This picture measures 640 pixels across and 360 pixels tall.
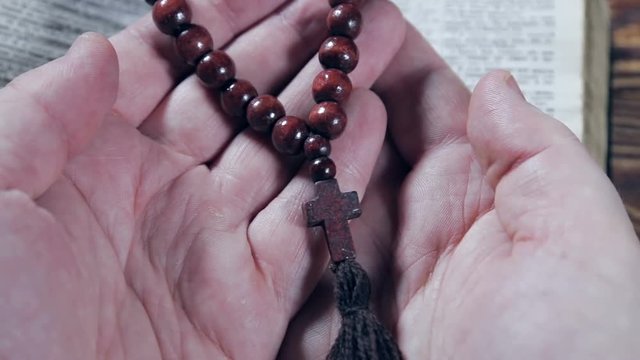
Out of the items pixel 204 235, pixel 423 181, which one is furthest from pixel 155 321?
pixel 423 181

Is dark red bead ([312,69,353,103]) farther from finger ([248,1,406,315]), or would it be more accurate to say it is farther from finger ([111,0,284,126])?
finger ([111,0,284,126])

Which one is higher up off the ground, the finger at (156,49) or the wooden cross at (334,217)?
the finger at (156,49)

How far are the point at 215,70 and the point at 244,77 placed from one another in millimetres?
50

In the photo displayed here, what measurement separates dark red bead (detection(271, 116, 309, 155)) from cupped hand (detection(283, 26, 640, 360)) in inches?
4.2

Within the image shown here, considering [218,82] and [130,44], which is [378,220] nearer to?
[218,82]

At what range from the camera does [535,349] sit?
664 millimetres

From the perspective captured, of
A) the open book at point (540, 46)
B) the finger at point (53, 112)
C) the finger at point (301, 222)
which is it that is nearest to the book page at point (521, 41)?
the open book at point (540, 46)

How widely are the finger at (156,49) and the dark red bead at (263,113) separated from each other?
0.34 ft

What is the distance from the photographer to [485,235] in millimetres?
778

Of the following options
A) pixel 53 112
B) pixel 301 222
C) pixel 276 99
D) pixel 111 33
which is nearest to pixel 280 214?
pixel 301 222

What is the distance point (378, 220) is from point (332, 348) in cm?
18

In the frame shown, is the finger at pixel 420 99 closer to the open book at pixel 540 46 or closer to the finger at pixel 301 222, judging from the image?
the finger at pixel 301 222

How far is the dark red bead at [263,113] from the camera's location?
35.1 inches

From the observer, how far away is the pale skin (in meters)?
0.67
